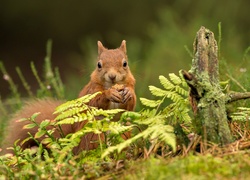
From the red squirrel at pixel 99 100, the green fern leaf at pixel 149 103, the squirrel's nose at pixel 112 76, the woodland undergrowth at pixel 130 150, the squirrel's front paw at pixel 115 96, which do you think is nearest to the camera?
the woodland undergrowth at pixel 130 150

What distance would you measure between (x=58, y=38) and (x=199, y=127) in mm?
10486

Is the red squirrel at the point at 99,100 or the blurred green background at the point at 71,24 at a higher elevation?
the blurred green background at the point at 71,24

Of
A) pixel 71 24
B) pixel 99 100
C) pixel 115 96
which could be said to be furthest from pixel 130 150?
pixel 71 24

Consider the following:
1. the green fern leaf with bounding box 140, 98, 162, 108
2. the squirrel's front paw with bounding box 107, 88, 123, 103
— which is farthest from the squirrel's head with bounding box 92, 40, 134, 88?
the green fern leaf with bounding box 140, 98, 162, 108

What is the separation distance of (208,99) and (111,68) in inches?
71.7

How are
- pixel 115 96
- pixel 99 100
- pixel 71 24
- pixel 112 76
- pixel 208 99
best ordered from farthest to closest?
pixel 71 24, pixel 112 76, pixel 99 100, pixel 115 96, pixel 208 99

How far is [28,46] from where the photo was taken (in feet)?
47.7

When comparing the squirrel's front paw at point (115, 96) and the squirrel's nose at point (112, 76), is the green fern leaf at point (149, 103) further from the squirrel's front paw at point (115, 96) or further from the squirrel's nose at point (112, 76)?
the squirrel's nose at point (112, 76)

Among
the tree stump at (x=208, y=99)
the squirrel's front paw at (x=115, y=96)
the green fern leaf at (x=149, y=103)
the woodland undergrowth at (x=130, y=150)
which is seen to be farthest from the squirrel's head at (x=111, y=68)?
the tree stump at (x=208, y=99)

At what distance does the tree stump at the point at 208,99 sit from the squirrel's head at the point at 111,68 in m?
1.61

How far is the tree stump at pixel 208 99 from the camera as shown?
→ 3547mm

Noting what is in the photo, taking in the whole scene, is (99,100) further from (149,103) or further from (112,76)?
(149,103)

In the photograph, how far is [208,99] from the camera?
3.57m

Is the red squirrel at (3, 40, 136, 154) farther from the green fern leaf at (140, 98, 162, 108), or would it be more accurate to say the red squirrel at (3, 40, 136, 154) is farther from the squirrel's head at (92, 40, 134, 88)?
the green fern leaf at (140, 98, 162, 108)
